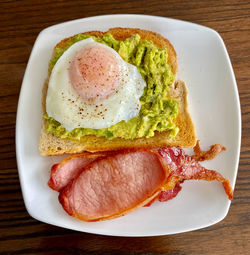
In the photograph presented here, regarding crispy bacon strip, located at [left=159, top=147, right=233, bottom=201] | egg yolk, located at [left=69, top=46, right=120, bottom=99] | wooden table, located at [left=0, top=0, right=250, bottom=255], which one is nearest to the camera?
egg yolk, located at [left=69, top=46, right=120, bottom=99]

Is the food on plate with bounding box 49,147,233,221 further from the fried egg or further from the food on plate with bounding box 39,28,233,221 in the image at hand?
the fried egg

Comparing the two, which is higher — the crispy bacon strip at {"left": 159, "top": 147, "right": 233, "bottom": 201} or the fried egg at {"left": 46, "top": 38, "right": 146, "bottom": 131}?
the fried egg at {"left": 46, "top": 38, "right": 146, "bottom": 131}

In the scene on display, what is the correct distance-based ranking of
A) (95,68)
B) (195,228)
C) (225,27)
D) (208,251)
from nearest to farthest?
(95,68) → (195,228) → (208,251) → (225,27)

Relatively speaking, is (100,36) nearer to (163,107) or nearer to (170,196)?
(163,107)

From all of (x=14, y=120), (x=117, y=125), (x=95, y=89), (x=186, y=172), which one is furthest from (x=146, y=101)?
(x=14, y=120)

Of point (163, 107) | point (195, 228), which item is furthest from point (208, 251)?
point (163, 107)

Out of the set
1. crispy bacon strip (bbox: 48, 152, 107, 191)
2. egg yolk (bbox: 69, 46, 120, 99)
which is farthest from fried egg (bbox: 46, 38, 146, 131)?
crispy bacon strip (bbox: 48, 152, 107, 191)
